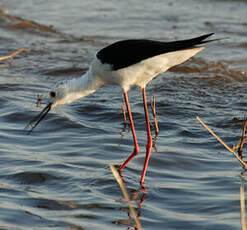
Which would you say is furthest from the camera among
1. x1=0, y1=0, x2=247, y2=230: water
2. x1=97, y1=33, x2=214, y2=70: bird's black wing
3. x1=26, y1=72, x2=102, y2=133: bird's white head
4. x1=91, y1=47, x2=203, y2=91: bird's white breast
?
x1=26, y1=72, x2=102, y2=133: bird's white head

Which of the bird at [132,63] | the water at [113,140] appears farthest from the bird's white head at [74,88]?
the water at [113,140]

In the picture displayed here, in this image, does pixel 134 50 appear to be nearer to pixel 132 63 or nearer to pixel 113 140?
pixel 132 63

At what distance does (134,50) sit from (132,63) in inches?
4.8

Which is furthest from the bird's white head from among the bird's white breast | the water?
the water

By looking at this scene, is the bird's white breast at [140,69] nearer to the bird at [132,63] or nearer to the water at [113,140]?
the bird at [132,63]

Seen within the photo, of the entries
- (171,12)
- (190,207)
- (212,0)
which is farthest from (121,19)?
(190,207)

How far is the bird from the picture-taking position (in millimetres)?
4902

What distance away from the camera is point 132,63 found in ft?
16.5

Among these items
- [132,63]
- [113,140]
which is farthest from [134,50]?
[113,140]

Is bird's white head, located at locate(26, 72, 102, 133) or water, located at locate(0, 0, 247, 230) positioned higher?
bird's white head, located at locate(26, 72, 102, 133)

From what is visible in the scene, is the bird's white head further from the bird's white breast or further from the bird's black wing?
the bird's black wing

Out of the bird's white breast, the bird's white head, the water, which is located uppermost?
the bird's white breast

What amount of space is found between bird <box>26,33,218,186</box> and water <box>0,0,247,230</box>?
399 mm

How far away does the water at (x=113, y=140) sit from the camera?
14.2 ft
